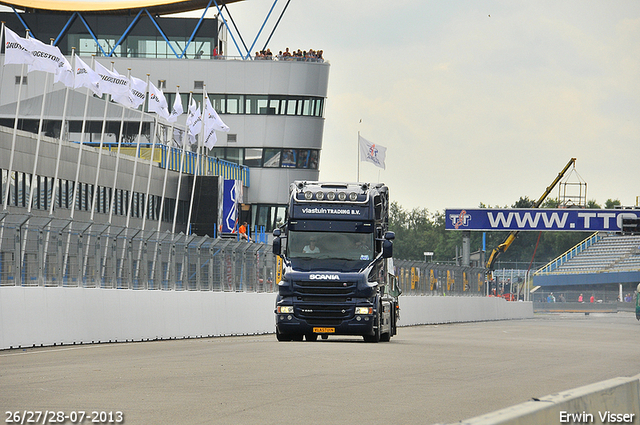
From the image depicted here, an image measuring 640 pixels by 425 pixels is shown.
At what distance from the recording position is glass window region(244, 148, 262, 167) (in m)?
77.6

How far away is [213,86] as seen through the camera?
7650cm

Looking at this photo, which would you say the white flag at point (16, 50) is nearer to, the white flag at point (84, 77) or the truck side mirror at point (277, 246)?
the white flag at point (84, 77)

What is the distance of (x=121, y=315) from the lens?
912 inches

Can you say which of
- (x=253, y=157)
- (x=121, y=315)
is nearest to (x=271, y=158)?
(x=253, y=157)

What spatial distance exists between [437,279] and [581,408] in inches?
1608

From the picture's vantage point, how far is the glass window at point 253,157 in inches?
3056

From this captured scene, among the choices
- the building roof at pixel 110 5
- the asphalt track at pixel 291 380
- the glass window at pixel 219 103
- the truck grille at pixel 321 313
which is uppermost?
the building roof at pixel 110 5

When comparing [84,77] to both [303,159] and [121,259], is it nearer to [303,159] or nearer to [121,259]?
[121,259]

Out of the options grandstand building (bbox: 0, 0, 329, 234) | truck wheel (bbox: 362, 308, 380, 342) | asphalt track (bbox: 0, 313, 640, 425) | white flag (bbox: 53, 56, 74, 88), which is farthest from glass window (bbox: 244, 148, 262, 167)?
asphalt track (bbox: 0, 313, 640, 425)

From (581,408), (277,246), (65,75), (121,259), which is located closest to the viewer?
(581,408)

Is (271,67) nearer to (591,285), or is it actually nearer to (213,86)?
(213,86)

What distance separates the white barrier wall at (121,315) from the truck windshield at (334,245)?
4019mm

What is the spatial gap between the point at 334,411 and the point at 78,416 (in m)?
2.37

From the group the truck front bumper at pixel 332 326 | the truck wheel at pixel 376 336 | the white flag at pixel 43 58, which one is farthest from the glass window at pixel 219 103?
the truck front bumper at pixel 332 326
